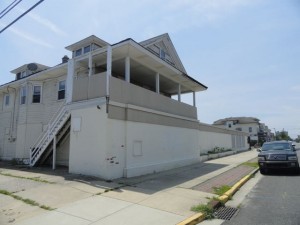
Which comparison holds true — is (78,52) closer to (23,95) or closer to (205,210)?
(23,95)

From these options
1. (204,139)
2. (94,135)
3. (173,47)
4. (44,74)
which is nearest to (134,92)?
(94,135)

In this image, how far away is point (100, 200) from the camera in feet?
26.3

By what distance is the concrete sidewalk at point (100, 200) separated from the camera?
21.1ft

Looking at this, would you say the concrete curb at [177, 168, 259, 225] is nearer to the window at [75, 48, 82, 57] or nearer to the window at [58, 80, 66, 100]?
the window at [58, 80, 66, 100]

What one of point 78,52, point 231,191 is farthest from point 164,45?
point 231,191

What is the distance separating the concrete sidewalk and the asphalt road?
1267 mm

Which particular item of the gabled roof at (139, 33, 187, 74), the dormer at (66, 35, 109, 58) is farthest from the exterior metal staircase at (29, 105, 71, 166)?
the gabled roof at (139, 33, 187, 74)

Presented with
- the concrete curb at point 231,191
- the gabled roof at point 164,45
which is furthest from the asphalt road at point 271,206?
the gabled roof at point 164,45

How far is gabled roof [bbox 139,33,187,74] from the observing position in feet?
65.2

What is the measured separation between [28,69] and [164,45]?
441 inches

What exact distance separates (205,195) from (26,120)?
14.7 m

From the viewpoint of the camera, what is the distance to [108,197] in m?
8.40

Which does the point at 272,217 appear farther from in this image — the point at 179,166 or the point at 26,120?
the point at 26,120

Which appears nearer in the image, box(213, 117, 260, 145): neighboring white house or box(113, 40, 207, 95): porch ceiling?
box(113, 40, 207, 95): porch ceiling
